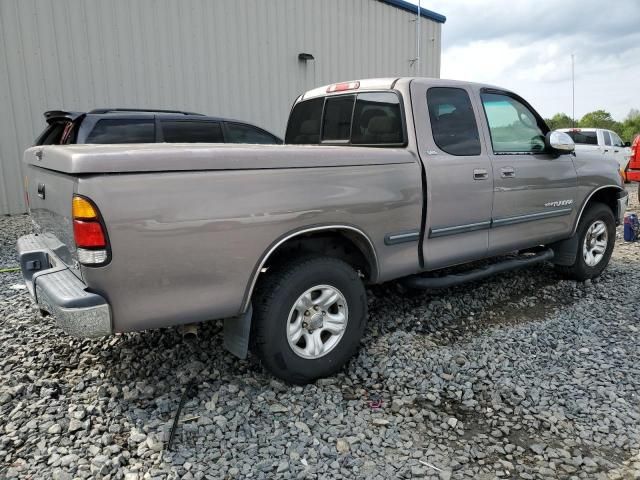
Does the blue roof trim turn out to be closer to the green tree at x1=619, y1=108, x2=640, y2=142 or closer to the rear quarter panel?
the rear quarter panel

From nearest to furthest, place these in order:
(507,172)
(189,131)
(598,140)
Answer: (507,172), (189,131), (598,140)

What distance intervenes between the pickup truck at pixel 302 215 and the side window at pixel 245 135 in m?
2.49

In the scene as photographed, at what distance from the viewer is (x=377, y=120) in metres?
3.92

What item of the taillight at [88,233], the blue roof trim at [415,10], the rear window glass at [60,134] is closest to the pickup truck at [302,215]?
the taillight at [88,233]

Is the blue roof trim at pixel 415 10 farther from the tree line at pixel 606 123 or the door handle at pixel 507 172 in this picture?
the tree line at pixel 606 123

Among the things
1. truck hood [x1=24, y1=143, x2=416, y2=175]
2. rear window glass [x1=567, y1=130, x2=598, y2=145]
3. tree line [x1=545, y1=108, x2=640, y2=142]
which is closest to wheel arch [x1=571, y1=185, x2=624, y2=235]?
truck hood [x1=24, y1=143, x2=416, y2=175]

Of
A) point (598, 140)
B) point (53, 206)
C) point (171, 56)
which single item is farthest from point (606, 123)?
point (53, 206)

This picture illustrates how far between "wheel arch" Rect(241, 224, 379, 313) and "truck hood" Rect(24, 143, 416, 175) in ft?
1.29

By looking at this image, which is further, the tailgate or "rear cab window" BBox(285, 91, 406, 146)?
"rear cab window" BBox(285, 91, 406, 146)

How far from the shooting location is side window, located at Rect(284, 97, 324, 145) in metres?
4.49

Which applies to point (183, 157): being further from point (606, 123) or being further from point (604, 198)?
point (606, 123)

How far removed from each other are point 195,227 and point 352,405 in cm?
136

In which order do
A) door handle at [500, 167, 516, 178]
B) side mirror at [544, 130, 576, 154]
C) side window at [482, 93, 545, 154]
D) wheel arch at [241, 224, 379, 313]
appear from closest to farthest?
wheel arch at [241, 224, 379, 313]
door handle at [500, 167, 516, 178]
side window at [482, 93, 545, 154]
side mirror at [544, 130, 576, 154]

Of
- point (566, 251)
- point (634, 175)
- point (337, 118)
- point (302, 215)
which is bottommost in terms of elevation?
point (566, 251)
